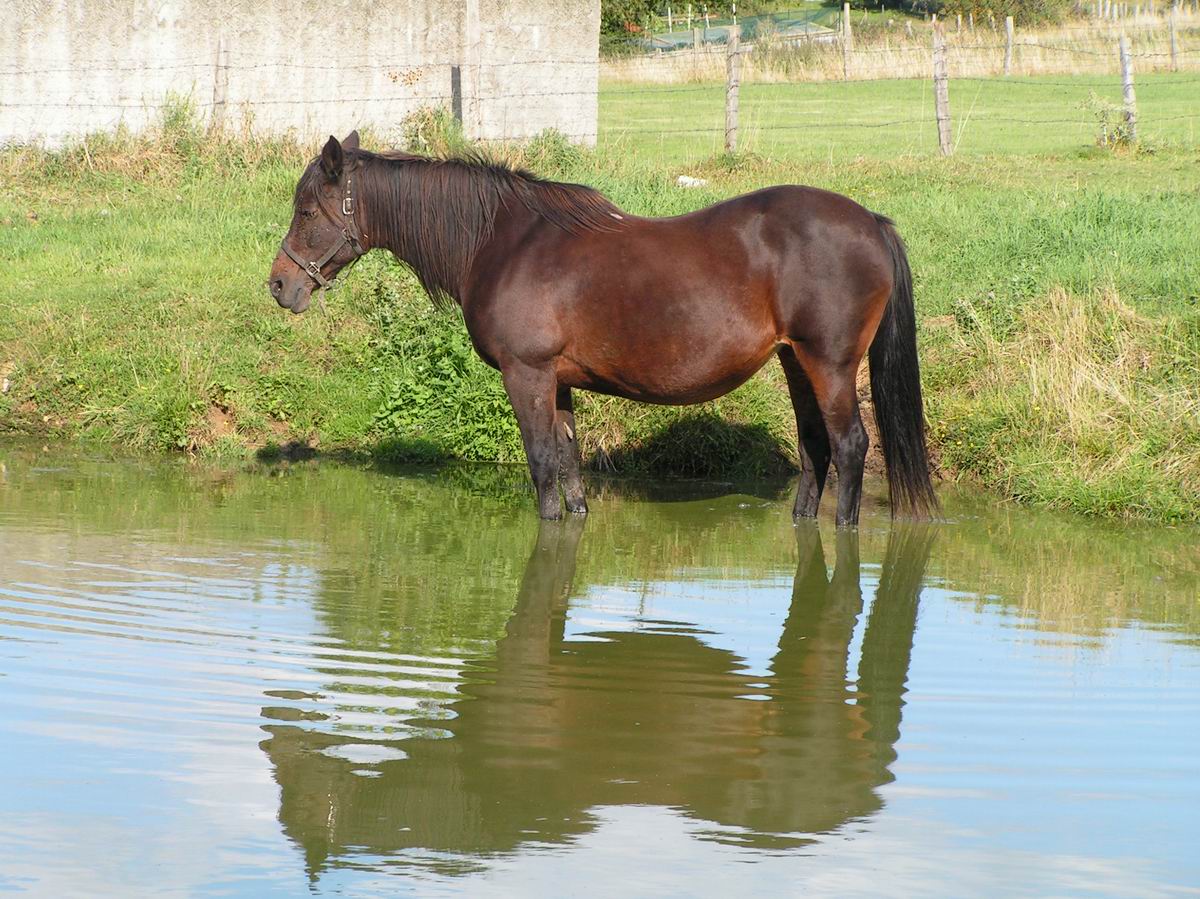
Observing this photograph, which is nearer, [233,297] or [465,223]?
[465,223]

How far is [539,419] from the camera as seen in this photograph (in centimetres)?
779

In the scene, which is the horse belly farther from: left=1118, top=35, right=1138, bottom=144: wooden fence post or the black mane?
left=1118, top=35, right=1138, bottom=144: wooden fence post

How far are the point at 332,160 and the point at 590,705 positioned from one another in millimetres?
4175

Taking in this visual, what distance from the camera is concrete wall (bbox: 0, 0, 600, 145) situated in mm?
15789

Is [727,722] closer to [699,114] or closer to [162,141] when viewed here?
[162,141]

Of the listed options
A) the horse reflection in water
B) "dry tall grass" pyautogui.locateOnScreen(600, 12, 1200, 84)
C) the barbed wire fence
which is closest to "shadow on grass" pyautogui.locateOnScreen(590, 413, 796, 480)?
the horse reflection in water

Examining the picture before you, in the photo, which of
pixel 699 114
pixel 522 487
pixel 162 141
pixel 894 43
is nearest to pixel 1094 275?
pixel 522 487

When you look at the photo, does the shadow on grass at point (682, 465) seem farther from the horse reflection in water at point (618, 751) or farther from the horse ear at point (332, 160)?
the horse reflection in water at point (618, 751)

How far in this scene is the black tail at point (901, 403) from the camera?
305 inches

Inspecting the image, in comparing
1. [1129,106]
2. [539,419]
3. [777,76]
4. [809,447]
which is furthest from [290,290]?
[777,76]

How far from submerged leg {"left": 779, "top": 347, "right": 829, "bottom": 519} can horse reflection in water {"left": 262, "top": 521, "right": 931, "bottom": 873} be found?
7.35 ft

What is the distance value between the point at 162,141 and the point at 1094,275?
9.63 metres

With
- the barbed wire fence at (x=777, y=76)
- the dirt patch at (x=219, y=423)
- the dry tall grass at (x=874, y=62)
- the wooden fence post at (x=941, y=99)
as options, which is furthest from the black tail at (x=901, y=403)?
the dry tall grass at (x=874, y=62)

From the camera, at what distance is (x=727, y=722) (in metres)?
4.59
